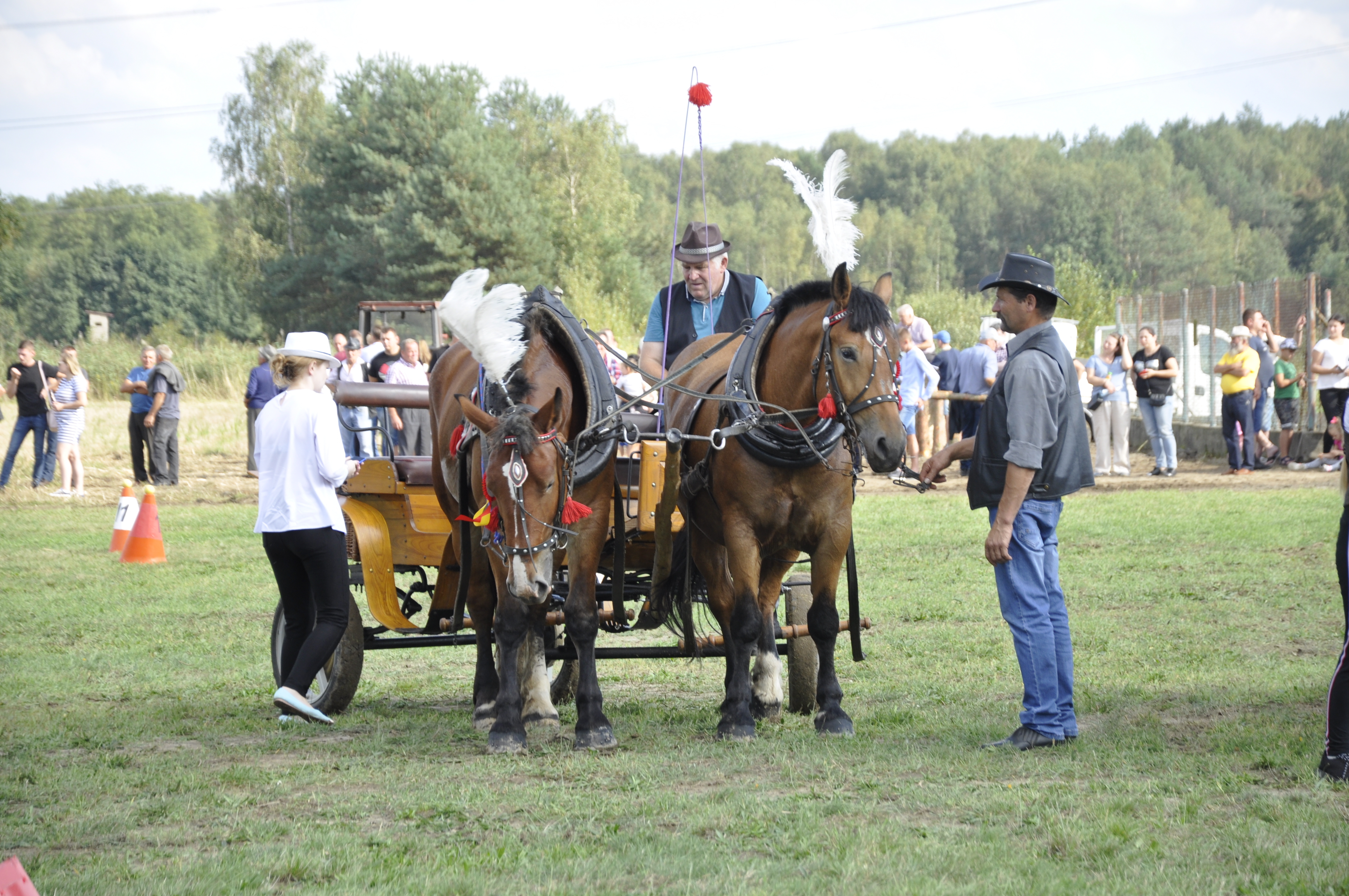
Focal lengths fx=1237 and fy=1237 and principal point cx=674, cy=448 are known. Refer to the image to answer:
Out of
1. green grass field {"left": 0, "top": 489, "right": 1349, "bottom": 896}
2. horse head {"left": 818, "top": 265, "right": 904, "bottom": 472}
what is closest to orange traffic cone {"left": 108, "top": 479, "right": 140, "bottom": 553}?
green grass field {"left": 0, "top": 489, "right": 1349, "bottom": 896}

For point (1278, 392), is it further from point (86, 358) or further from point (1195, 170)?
point (1195, 170)

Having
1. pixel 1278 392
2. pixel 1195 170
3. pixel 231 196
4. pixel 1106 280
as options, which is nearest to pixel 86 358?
pixel 231 196

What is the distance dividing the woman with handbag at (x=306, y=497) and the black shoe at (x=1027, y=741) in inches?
120

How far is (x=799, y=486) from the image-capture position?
5.31 m

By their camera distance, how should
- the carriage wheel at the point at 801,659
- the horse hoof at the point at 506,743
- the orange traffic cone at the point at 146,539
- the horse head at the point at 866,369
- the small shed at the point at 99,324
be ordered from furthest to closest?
the small shed at the point at 99,324
the orange traffic cone at the point at 146,539
the carriage wheel at the point at 801,659
the horse hoof at the point at 506,743
the horse head at the point at 866,369

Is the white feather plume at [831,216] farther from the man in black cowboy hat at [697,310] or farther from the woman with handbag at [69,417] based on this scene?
the woman with handbag at [69,417]

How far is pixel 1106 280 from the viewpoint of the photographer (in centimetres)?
6938

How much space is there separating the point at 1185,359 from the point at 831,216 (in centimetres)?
1668

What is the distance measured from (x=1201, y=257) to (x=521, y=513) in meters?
87.8

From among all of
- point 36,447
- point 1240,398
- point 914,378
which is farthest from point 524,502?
point 36,447

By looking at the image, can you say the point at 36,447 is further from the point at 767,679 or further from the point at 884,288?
the point at 884,288

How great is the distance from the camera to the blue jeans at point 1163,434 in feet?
55.9

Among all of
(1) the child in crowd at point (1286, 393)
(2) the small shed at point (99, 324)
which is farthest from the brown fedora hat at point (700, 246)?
(2) the small shed at point (99, 324)

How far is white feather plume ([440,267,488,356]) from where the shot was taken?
5.36 metres
